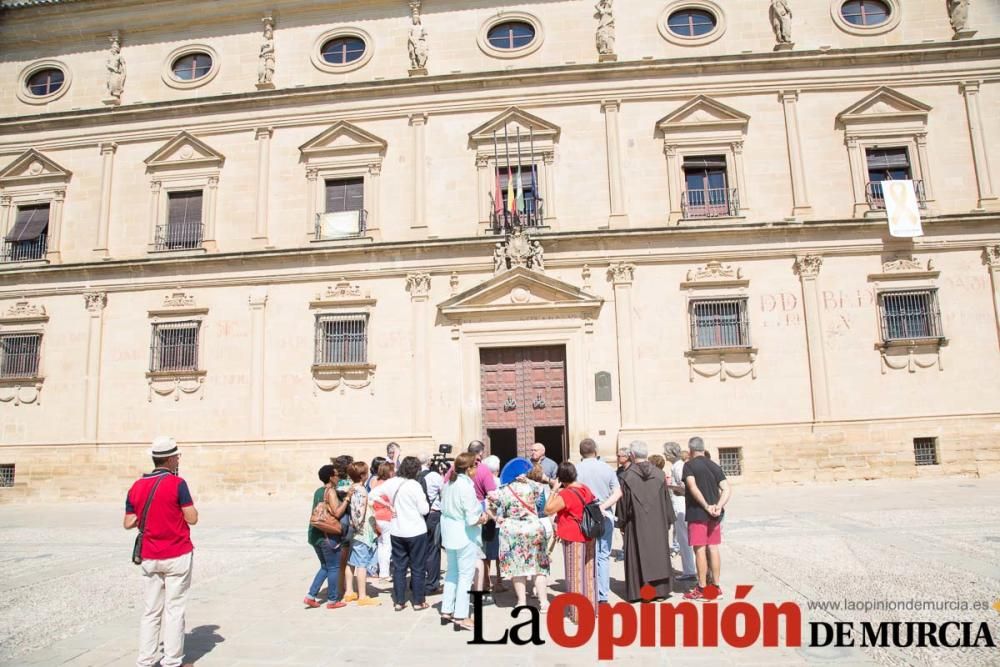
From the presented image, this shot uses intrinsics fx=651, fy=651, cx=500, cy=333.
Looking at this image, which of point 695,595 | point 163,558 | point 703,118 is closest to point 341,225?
point 703,118

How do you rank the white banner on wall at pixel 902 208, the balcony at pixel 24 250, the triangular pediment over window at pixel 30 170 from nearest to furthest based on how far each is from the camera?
the white banner on wall at pixel 902 208
the balcony at pixel 24 250
the triangular pediment over window at pixel 30 170

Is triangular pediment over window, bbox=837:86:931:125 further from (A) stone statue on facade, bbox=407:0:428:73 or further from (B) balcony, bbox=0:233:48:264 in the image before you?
(B) balcony, bbox=0:233:48:264

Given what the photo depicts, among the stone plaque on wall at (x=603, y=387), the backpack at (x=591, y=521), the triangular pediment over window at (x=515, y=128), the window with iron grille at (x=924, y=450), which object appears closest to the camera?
the backpack at (x=591, y=521)

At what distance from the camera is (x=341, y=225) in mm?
19250

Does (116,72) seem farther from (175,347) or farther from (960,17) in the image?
(960,17)

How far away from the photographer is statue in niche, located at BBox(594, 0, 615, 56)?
19.1 meters

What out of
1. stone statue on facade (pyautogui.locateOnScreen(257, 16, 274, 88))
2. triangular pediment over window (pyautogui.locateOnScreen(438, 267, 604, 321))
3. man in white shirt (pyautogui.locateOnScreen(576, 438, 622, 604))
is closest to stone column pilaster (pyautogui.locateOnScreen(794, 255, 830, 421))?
triangular pediment over window (pyautogui.locateOnScreen(438, 267, 604, 321))

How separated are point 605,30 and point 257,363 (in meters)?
14.0

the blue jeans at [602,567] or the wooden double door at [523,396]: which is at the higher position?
the wooden double door at [523,396]

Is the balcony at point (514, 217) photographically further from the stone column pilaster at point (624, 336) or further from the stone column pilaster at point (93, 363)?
the stone column pilaster at point (93, 363)

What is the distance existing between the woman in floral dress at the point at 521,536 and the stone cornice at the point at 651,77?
15.1m

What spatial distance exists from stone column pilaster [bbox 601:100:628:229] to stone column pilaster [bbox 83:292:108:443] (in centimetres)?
1537

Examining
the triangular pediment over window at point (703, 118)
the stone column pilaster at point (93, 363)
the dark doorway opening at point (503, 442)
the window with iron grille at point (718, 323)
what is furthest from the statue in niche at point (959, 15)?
the stone column pilaster at point (93, 363)

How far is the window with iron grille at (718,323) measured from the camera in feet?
57.6
